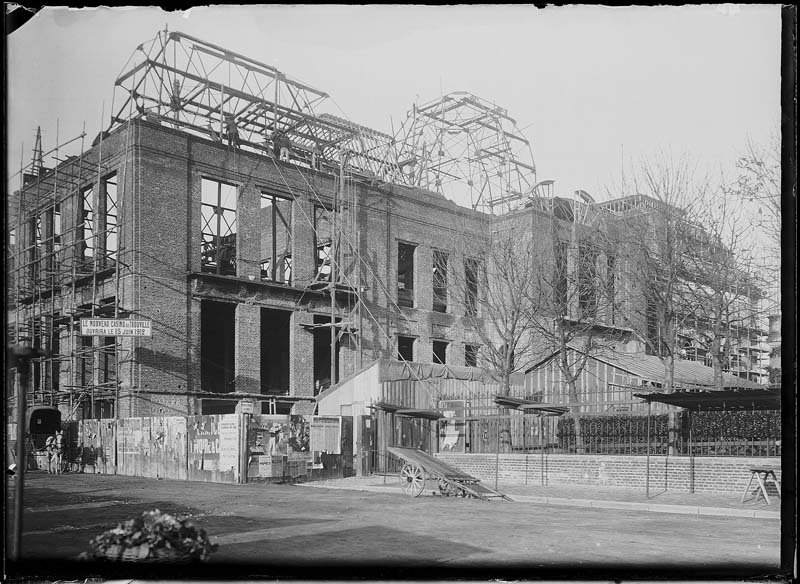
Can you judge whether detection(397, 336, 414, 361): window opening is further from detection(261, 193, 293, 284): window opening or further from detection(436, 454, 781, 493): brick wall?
detection(436, 454, 781, 493): brick wall

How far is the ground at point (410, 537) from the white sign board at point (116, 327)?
740cm

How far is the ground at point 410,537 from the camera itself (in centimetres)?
845

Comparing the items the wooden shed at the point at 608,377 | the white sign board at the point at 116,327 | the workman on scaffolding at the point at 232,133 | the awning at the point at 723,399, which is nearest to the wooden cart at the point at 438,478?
the awning at the point at 723,399

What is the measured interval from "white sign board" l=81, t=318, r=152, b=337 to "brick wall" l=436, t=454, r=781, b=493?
9927mm

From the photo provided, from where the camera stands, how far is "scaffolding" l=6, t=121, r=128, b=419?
2642cm

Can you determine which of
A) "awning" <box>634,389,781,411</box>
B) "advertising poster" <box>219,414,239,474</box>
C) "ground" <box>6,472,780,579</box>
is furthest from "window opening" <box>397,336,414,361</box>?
"ground" <box>6,472,780,579</box>

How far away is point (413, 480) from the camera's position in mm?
17469

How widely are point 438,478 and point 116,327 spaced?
39.9 ft

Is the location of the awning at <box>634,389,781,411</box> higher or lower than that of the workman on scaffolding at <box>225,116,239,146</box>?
lower

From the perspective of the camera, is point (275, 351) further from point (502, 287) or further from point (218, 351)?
point (502, 287)

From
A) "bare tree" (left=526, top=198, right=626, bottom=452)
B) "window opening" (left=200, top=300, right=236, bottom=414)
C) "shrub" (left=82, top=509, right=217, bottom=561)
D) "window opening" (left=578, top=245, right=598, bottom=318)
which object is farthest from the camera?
"window opening" (left=200, top=300, right=236, bottom=414)

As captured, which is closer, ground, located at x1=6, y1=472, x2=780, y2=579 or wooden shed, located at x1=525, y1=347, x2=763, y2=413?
ground, located at x1=6, y1=472, x2=780, y2=579

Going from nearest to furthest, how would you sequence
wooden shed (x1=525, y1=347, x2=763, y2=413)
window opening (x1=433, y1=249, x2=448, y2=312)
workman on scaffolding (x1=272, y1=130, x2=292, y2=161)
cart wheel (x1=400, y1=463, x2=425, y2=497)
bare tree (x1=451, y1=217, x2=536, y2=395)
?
cart wheel (x1=400, y1=463, x2=425, y2=497) < bare tree (x1=451, y1=217, x2=536, y2=395) < wooden shed (x1=525, y1=347, x2=763, y2=413) < workman on scaffolding (x1=272, y1=130, x2=292, y2=161) < window opening (x1=433, y1=249, x2=448, y2=312)
